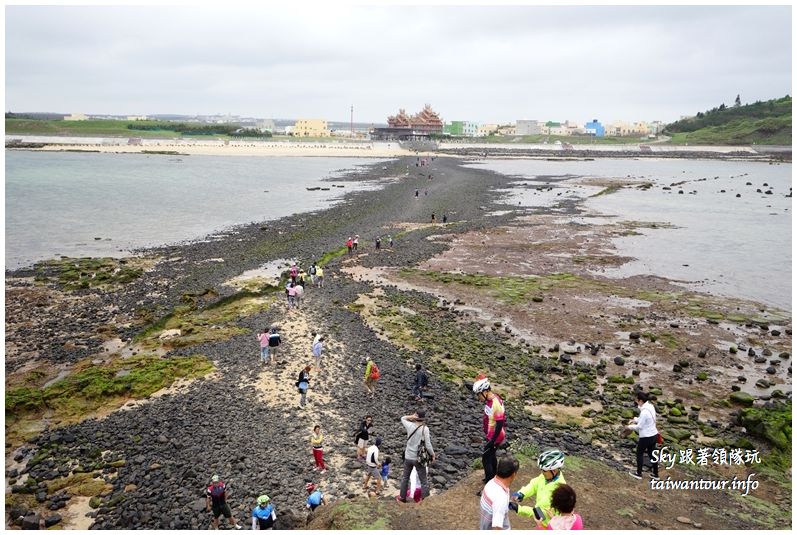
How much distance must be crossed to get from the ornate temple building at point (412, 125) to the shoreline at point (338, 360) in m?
136

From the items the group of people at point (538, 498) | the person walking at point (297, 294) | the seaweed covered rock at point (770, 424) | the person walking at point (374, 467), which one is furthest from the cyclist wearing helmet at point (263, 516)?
the person walking at point (297, 294)

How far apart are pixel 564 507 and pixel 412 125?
171 meters

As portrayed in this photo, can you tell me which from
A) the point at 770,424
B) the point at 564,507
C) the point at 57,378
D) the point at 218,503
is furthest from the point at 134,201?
the point at 564,507

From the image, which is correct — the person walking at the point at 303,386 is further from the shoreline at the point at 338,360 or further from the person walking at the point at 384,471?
the person walking at the point at 384,471

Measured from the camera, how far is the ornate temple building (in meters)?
169

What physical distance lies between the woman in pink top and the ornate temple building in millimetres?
167030

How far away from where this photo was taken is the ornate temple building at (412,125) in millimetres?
168875

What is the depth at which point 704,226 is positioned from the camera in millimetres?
50219

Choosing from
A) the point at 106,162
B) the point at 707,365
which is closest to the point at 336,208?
the point at 707,365

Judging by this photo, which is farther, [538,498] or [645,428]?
[645,428]

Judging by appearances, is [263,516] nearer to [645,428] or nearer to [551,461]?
[551,461]

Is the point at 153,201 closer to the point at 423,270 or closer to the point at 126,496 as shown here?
the point at 423,270

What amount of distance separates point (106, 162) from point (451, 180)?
274 feet

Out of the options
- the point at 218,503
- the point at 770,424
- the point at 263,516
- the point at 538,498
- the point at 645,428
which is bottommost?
the point at 770,424
